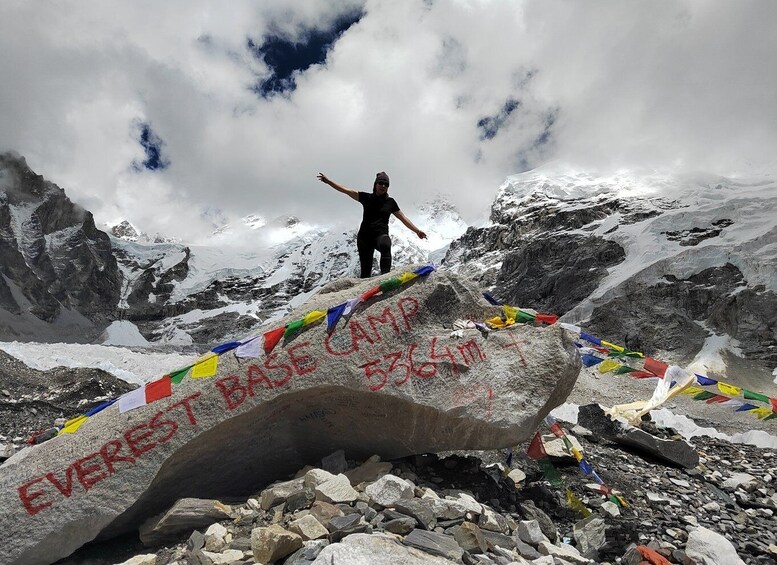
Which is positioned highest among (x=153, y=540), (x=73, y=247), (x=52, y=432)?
(x=73, y=247)

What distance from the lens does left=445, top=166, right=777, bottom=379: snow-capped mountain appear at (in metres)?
67.9

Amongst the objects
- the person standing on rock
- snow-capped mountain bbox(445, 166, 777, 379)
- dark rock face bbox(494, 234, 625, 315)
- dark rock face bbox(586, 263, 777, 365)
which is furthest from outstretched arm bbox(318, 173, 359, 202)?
dark rock face bbox(494, 234, 625, 315)

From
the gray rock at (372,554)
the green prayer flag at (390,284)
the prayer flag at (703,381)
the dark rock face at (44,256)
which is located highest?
the dark rock face at (44,256)

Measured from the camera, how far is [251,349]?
661 cm

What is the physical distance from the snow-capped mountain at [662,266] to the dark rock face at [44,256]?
128021 millimetres

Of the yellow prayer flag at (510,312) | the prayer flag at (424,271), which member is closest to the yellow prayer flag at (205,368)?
the prayer flag at (424,271)

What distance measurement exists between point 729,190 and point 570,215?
3199 cm

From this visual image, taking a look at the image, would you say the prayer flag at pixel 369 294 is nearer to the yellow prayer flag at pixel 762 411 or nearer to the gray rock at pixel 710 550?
the gray rock at pixel 710 550

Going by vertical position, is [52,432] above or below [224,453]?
above

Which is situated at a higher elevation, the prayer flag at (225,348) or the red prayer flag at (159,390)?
the prayer flag at (225,348)

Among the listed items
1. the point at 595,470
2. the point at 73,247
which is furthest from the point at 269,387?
the point at 73,247

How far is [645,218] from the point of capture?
10831 cm

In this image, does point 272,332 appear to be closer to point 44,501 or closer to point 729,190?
point 44,501

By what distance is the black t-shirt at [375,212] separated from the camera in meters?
8.88
